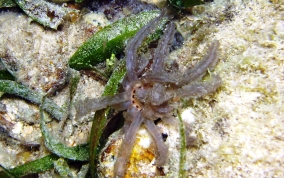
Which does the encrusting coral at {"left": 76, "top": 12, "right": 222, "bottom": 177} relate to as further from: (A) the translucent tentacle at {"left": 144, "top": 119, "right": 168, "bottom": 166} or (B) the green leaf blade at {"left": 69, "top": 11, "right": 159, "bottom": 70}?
(B) the green leaf blade at {"left": 69, "top": 11, "right": 159, "bottom": 70}

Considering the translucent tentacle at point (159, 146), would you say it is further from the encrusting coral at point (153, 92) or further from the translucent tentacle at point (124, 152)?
the translucent tentacle at point (124, 152)

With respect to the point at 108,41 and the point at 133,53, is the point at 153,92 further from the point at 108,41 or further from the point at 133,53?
the point at 108,41

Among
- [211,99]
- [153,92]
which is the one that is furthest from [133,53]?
[211,99]

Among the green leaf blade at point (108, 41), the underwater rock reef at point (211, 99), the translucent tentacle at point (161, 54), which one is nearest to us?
the underwater rock reef at point (211, 99)

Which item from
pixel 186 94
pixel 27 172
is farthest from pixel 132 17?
pixel 27 172

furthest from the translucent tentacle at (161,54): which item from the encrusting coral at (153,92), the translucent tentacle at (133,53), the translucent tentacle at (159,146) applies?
the translucent tentacle at (159,146)

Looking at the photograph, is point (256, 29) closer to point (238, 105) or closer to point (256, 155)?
point (238, 105)

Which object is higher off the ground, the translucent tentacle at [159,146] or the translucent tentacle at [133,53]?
the translucent tentacle at [133,53]

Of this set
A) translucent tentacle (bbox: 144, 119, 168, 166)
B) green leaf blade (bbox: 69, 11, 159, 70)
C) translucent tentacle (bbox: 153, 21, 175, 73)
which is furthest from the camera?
green leaf blade (bbox: 69, 11, 159, 70)

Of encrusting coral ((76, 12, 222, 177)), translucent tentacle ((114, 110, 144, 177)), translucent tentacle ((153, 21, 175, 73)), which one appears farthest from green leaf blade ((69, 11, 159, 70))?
translucent tentacle ((114, 110, 144, 177))
